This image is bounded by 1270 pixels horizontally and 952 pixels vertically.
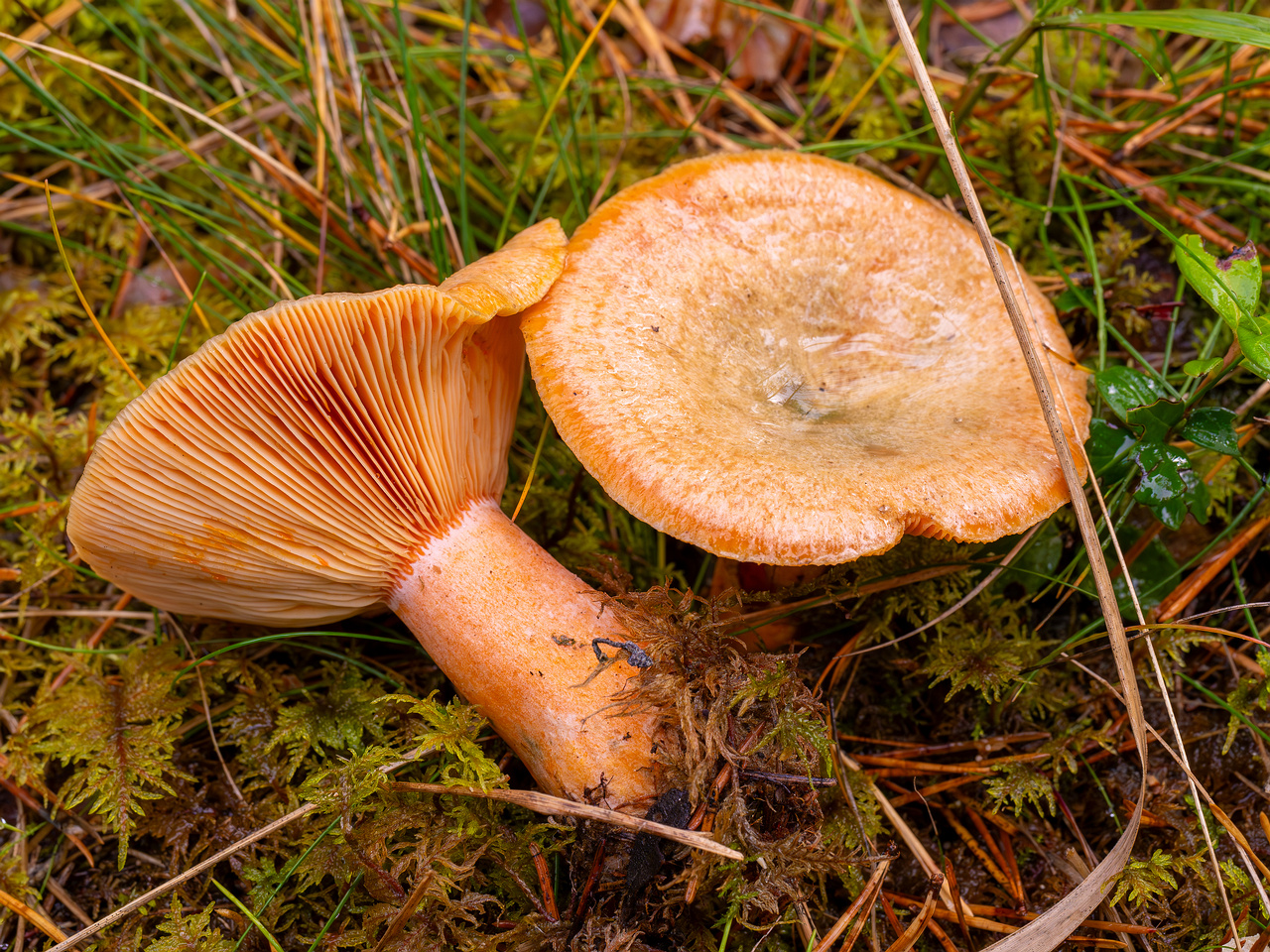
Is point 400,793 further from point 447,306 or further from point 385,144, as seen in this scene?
point 385,144

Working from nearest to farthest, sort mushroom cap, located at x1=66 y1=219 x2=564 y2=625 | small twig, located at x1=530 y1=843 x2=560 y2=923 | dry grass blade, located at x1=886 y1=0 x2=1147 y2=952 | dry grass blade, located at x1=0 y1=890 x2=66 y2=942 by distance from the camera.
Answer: mushroom cap, located at x1=66 y1=219 x2=564 y2=625 < dry grass blade, located at x1=886 y1=0 x2=1147 y2=952 < small twig, located at x1=530 y1=843 x2=560 y2=923 < dry grass blade, located at x1=0 y1=890 x2=66 y2=942

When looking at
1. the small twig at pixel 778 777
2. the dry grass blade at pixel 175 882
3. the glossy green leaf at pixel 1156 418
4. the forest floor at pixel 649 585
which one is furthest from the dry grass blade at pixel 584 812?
the glossy green leaf at pixel 1156 418

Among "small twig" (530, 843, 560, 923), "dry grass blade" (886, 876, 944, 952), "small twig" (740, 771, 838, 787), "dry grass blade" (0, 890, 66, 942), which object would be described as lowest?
"dry grass blade" (0, 890, 66, 942)

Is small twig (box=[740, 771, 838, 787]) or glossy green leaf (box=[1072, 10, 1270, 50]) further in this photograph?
glossy green leaf (box=[1072, 10, 1270, 50])

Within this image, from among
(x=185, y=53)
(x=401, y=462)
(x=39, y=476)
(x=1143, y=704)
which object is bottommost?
(x=1143, y=704)

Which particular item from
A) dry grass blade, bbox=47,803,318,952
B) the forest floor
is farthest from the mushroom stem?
dry grass blade, bbox=47,803,318,952

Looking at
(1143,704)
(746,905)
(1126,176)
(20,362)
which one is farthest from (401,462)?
(1126,176)

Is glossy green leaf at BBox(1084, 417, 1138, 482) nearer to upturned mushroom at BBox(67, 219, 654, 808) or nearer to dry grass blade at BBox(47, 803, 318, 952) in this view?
upturned mushroom at BBox(67, 219, 654, 808)
